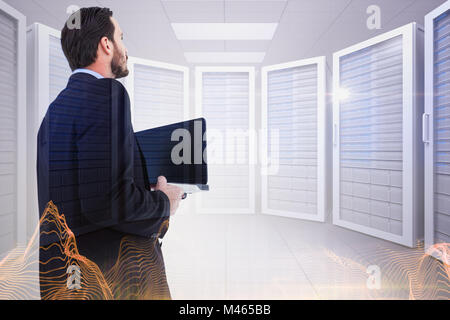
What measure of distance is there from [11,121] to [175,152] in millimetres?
838

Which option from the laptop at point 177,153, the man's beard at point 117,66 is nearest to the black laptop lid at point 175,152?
the laptop at point 177,153

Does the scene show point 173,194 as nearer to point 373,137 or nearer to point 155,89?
point 155,89

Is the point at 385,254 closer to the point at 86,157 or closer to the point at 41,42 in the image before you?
the point at 86,157

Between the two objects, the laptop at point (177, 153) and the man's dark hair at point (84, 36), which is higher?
the man's dark hair at point (84, 36)

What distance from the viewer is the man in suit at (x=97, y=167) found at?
1.76ft

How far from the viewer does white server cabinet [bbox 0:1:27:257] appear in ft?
2.88

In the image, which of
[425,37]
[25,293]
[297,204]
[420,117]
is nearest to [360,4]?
[425,37]

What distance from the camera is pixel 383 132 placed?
128 centimetres

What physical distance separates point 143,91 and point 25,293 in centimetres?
107

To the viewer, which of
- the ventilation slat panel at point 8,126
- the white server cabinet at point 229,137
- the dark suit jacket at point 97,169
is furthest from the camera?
the white server cabinet at point 229,137

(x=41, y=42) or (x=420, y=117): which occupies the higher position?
(x=41, y=42)

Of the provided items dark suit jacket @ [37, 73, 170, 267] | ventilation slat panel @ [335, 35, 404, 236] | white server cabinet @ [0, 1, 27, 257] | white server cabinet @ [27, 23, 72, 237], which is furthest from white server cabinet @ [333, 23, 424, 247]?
white server cabinet @ [0, 1, 27, 257]

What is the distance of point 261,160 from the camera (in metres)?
1.45

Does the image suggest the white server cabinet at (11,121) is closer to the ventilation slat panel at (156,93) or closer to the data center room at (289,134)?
the data center room at (289,134)
